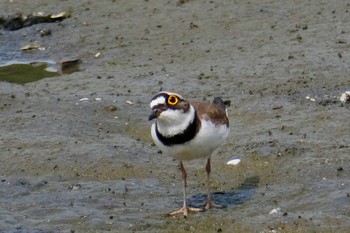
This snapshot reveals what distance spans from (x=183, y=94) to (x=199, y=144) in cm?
366

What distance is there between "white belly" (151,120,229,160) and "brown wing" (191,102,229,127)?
0.06 meters

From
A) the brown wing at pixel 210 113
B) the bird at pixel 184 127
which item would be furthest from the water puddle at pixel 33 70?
the bird at pixel 184 127

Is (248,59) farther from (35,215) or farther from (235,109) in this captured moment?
(35,215)

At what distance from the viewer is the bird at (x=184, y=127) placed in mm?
7520

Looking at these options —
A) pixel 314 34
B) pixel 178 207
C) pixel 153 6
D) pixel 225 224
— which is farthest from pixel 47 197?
pixel 153 6

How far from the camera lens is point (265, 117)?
33.5ft

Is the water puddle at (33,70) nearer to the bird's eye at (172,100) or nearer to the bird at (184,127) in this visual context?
the bird at (184,127)

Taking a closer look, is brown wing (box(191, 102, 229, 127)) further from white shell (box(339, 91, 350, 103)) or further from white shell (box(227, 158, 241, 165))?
white shell (box(339, 91, 350, 103))

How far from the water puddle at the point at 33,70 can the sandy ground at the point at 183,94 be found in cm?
24

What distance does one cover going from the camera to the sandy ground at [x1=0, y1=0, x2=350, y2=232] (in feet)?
26.3

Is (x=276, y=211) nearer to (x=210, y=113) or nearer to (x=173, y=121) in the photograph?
(x=210, y=113)

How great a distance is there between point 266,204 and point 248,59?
4.51 metres

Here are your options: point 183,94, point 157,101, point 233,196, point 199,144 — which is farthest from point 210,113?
point 183,94

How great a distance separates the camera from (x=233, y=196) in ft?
27.7
